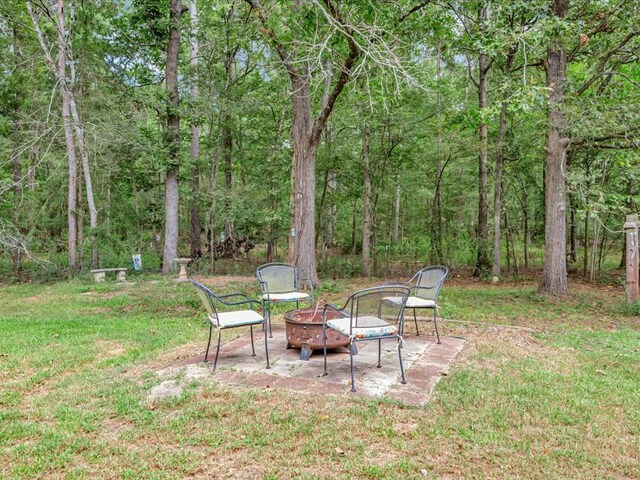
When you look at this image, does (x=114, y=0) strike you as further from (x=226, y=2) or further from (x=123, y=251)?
(x=123, y=251)

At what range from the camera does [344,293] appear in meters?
8.59

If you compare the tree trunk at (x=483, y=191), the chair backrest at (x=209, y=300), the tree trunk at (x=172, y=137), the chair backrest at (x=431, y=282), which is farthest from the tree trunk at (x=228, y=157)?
the chair backrest at (x=209, y=300)

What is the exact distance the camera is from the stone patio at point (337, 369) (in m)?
3.33

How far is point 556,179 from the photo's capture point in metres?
7.96

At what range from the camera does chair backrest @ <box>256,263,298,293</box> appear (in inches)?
207

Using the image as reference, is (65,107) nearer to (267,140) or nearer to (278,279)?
(267,140)

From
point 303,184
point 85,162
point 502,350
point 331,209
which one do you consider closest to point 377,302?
point 502,350

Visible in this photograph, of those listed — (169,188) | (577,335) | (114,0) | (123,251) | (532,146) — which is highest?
(114,0)

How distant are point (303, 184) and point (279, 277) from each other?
136 inches

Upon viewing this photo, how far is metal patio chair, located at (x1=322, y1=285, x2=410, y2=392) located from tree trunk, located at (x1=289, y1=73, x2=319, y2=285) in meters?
4.60

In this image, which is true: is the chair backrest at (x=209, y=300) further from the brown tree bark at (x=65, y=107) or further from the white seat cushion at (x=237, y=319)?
the brown tree bark at (x=65, y=107)

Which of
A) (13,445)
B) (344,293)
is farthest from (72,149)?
(13,445)

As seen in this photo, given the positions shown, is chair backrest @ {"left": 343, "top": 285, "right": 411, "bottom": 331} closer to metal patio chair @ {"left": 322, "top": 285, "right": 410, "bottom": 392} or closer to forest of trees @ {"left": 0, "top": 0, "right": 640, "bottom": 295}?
metal patio chair @ {"left": 322, "top": 285, "right": 410, "bottom": 392}

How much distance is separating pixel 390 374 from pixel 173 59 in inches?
438
